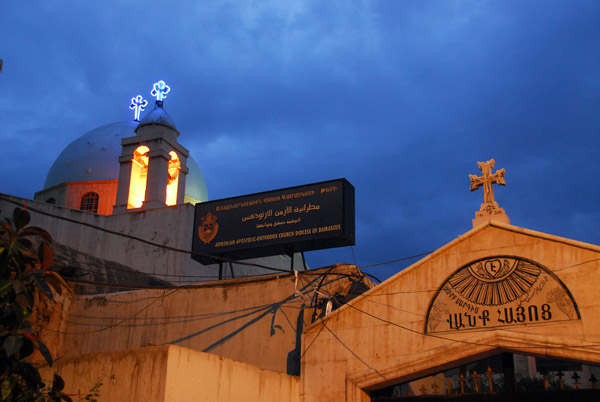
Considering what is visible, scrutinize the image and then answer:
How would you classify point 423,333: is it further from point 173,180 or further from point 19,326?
point 173,180

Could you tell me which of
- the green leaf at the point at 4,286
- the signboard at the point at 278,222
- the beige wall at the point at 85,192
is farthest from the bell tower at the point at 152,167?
the green leaf at the point at 4,286

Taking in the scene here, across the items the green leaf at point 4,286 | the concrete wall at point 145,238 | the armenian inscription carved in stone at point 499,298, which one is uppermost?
the concrete wall at point 145,238

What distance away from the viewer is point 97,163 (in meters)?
37.0

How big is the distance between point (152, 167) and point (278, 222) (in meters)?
12.7

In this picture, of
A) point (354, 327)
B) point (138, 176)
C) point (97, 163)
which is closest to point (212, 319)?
point (354, 327)

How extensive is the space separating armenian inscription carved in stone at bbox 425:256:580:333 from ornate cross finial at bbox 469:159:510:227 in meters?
0.94

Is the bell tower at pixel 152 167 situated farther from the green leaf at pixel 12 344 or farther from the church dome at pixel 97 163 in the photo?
the green leaf at pixel 12 344

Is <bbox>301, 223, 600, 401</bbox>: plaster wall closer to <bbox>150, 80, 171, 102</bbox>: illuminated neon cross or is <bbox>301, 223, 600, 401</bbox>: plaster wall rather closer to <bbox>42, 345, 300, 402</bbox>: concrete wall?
<bbox>42, 345, 300, 402</bbox>: concrete wall

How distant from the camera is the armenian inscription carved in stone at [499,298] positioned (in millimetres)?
11805

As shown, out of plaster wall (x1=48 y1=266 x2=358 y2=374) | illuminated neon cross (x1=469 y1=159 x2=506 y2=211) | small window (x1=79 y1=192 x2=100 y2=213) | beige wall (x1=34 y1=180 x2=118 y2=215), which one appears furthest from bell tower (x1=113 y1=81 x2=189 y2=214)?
illuminated neon cross (x1=469 y1=159 x2=506 y2=211)

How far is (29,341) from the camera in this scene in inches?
329

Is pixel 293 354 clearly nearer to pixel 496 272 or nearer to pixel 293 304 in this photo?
pixel 293 304

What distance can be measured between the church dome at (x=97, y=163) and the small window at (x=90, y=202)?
983mm

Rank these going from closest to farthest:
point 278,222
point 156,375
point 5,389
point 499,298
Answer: point 5,389, point 156,375, point 499,298, point 278,222
